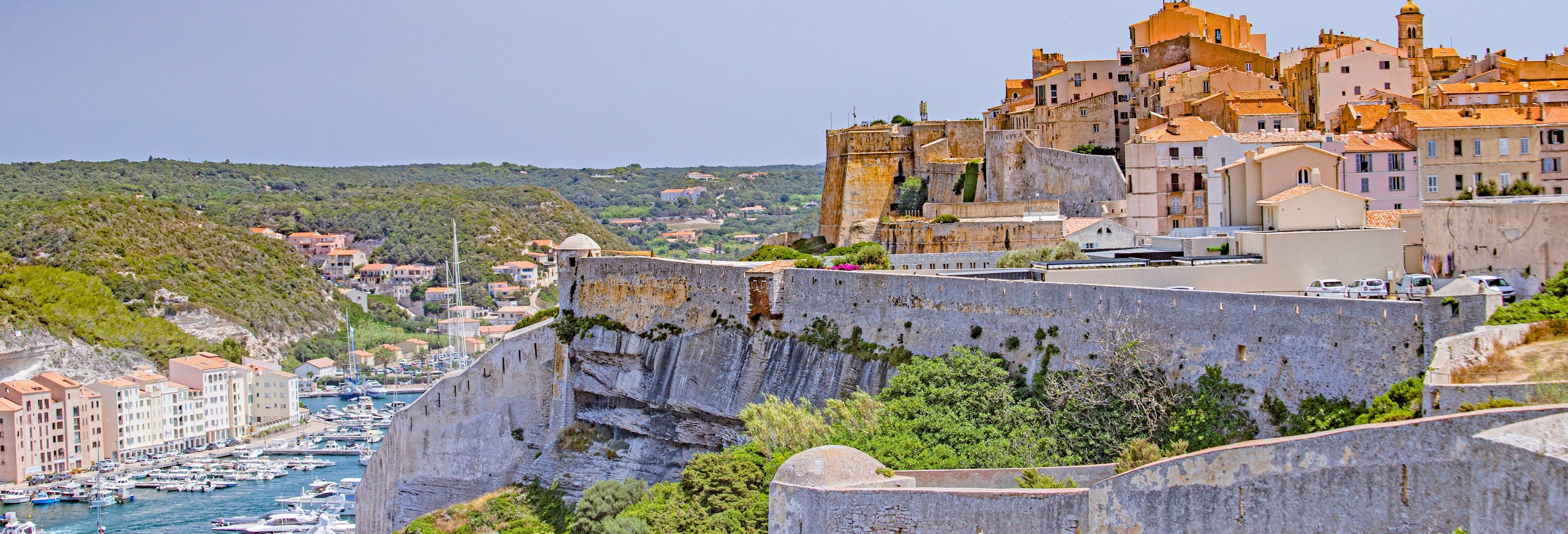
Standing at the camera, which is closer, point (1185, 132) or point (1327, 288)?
point (1327, 288)

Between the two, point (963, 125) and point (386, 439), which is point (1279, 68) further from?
point (386, 439)

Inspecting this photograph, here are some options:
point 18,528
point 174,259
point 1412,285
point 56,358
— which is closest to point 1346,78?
point 1412,285

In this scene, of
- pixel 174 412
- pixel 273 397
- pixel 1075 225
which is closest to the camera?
pixel 1075 225

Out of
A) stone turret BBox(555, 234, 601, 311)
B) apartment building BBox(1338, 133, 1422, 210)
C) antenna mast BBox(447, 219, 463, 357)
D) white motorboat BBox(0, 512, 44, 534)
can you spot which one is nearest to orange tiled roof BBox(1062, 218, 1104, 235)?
apartment building BBox(1338, 133, 1422, 210)

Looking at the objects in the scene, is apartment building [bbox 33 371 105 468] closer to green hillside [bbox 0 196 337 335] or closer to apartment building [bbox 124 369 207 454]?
apartment building [bbox 124 369 207 454]

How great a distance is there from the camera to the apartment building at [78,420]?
83188 millimetres

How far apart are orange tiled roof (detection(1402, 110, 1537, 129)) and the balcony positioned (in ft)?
16.7

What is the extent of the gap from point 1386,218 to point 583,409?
19.3 metres

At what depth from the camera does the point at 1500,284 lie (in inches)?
804

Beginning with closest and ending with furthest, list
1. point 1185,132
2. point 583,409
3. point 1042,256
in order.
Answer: point 1042,256 → point 583,409 → point 1185,132

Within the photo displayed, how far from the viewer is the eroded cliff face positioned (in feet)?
98.3

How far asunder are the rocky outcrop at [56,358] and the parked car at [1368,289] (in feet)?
291

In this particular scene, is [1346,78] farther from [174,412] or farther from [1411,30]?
[174,412]

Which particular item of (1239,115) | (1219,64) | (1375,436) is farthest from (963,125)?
(1375,436)
